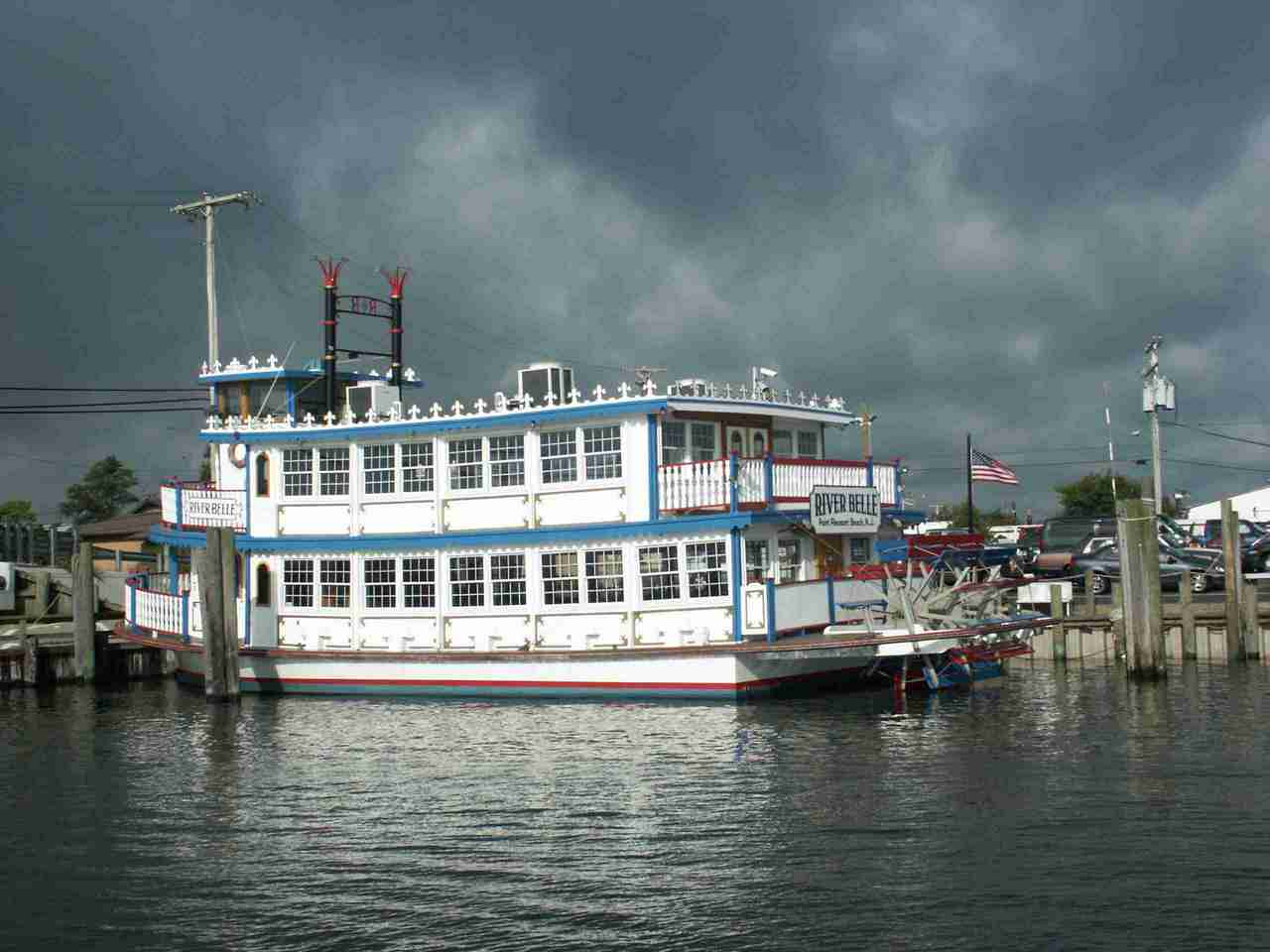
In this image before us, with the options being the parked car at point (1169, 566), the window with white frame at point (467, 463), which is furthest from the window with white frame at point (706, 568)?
the parked car at point (1169, 566)

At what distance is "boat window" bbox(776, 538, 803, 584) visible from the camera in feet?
95.5

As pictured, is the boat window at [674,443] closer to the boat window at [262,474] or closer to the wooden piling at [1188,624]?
the boat window at [262,474]

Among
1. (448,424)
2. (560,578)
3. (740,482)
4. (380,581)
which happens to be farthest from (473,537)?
(740,482)

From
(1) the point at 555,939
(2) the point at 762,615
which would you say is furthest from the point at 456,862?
(2) the point at 762,615

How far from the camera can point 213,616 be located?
30781 millimetres

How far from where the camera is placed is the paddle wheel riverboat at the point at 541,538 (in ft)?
91.2

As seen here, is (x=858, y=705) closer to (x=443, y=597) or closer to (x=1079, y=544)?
(x=443, y=597)

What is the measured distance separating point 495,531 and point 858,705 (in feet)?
26.9

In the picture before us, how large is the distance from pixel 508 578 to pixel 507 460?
2.48 meters

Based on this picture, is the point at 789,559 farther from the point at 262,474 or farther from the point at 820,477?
the point at 262,474

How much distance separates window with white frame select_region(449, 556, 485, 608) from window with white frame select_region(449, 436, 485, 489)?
63.0 inches

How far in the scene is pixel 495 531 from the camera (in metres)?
29.7

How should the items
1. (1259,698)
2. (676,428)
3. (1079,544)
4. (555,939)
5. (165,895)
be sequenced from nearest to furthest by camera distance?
(555,939)
(165,895)
(1259,698)
(676,428)
(1079,544)

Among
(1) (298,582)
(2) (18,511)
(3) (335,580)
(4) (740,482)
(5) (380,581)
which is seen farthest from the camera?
(2) (18,511)
